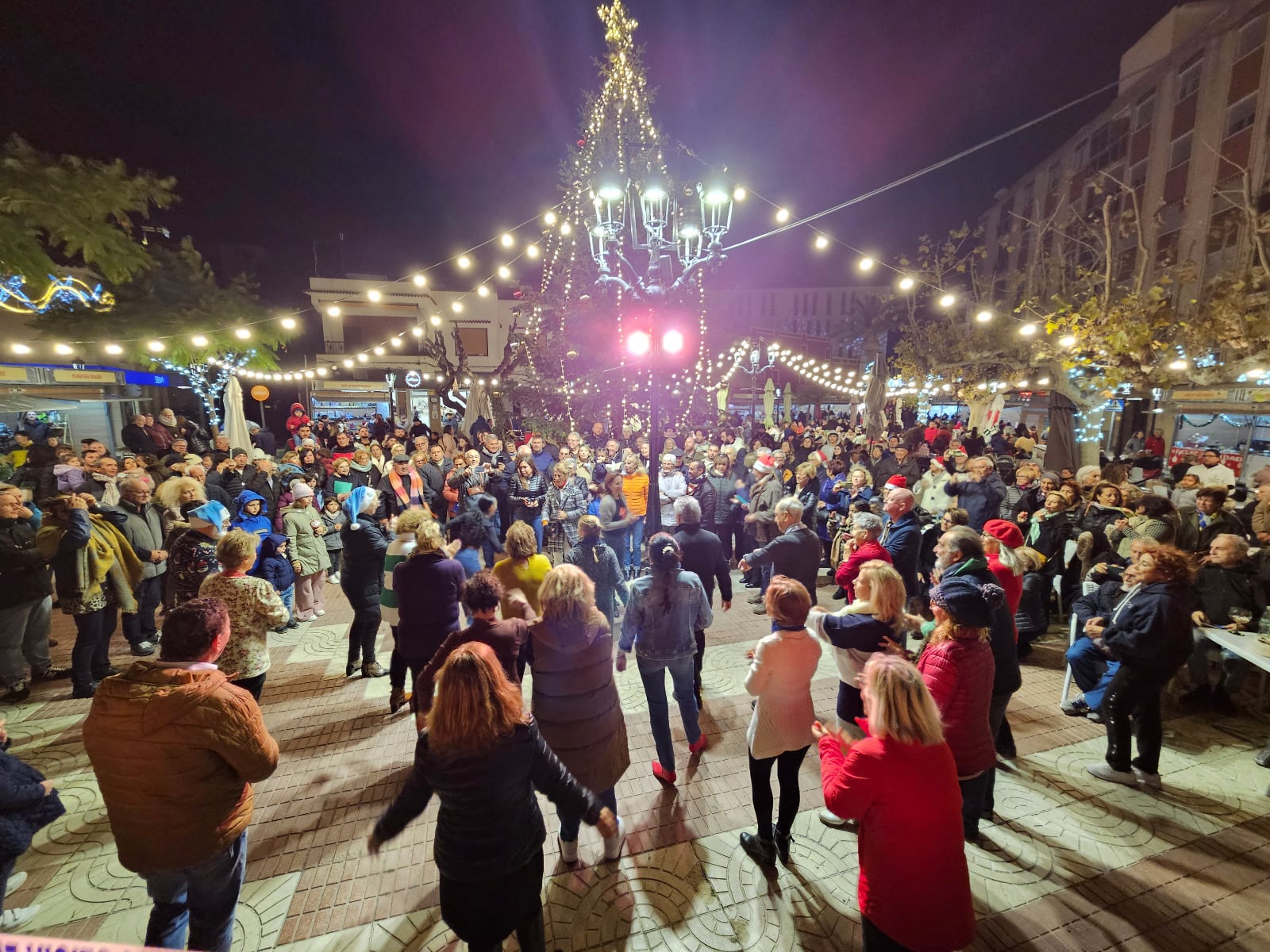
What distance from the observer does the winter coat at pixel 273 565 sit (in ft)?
17.6

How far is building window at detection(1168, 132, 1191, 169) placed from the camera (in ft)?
63.3

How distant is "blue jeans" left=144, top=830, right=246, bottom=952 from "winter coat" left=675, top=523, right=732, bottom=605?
3.38m

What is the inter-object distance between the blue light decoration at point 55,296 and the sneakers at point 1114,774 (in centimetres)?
1627

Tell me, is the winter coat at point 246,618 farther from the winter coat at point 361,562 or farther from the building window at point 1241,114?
the building window at point 1241,114

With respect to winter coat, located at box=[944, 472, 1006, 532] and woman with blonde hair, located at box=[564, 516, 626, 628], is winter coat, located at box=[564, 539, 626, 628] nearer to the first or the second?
woman with blonde hair, located at box=[564, 516, 626, 628]

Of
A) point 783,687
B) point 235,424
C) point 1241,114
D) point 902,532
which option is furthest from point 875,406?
point 1241,114

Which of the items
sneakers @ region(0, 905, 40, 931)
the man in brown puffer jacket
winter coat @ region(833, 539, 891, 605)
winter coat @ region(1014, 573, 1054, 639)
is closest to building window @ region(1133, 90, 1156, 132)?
winter coat @ region(1014, 573, 1054, 639)

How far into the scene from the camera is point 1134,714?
A: 3689 millimetres

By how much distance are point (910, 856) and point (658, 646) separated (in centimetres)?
176

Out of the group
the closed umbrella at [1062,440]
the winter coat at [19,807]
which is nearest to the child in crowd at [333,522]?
the winter coat at [19,807]

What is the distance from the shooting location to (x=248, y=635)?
339cm

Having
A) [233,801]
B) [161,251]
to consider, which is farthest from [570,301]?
[233,801]

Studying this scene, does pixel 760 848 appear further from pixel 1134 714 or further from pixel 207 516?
pixel 207 516

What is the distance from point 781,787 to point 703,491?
4.84m
